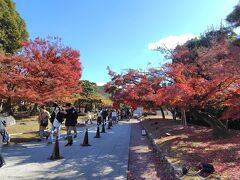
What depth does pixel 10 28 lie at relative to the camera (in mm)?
27047

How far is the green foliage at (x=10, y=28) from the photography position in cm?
2601

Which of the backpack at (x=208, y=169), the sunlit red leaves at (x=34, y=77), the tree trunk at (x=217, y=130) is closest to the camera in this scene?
the backpack at (x=208, y=169)

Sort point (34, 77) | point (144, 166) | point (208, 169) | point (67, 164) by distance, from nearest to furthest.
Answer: point (208, 169)
point (67, 164)
point (144, 166)
point (34, 77)

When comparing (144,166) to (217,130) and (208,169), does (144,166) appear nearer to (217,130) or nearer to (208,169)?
(208,169)

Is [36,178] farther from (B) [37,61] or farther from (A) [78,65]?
(A) [78,65]

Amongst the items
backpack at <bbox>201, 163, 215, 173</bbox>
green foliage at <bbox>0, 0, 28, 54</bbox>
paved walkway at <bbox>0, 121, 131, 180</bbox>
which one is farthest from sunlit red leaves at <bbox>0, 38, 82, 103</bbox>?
backpack at <bbox>201, 163, 215, 173</bbox>

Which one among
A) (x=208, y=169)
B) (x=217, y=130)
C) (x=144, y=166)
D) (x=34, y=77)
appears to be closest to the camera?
(x=208, y=169)

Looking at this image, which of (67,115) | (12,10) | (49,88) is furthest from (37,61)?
(67,115)

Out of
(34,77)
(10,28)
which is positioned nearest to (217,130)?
(34,77)

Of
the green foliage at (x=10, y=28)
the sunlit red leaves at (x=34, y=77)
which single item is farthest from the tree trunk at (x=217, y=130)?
the green foliage at (x=10, y=28)

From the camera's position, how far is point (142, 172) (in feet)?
25.0

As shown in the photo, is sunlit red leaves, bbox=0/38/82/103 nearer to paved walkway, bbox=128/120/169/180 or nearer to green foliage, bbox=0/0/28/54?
green foliage, bbox=0/0/28/54

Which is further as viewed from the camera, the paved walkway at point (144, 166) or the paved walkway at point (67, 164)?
the paved walkway at point (144, 166)

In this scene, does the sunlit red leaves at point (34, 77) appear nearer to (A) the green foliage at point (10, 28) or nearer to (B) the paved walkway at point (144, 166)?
(A) the green foliage at point (10, 28)
